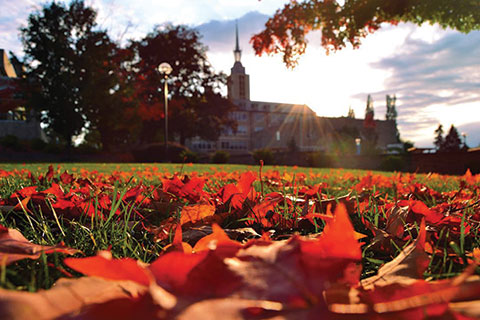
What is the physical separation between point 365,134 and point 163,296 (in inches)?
2292

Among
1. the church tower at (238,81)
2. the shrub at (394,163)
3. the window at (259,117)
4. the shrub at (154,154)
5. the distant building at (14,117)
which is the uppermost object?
the church tower at (238,81)

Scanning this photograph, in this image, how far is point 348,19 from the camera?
34.6ft

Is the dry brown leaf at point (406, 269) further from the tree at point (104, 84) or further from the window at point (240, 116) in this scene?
the window at point (240, 116)

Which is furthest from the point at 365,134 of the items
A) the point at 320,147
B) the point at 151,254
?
the point at 151,254

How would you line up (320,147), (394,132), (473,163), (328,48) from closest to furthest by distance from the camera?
(328,48) < (473,163) < (320,147) < (394,132)

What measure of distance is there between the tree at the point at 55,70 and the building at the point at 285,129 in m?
27.7

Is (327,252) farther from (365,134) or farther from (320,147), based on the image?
(365,134)

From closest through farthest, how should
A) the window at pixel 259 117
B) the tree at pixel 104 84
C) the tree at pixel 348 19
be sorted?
the tree at pixel 348 19 < the tree at pixel 104 84 < the window at pixel 259 117

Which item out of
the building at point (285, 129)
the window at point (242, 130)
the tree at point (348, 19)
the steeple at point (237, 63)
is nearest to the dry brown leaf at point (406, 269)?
the tree at point (348, 19)

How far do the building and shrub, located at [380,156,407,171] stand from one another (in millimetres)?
24594

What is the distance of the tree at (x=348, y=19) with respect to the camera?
9.30 metres

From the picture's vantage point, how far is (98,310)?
42 centimetres

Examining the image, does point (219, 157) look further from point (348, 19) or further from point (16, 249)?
point (16, 249)

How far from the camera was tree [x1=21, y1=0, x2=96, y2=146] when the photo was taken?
1769 cm
